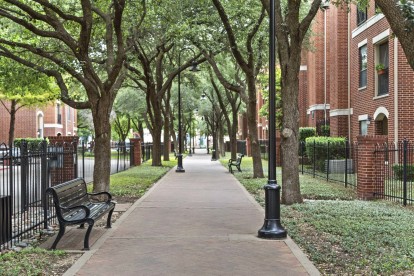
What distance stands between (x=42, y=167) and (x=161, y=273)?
13.8 feet

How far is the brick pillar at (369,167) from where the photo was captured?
13125 millimetres

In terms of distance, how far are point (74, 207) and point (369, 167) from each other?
8.34 m

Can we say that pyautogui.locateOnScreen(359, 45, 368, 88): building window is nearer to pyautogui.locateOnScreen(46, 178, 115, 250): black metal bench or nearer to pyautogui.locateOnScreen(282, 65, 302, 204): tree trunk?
pyautogui.locateOnScreen(282, 65, 302, 204): tree trunk

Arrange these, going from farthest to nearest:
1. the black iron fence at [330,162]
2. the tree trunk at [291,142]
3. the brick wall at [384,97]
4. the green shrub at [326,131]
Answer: the green shrub at [326,131] → the black iron fence at [330,162] → the brick wall at [384,97] → the tree trunk at [291,142]

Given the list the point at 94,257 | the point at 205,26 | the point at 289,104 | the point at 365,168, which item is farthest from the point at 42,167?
the point at 205,26

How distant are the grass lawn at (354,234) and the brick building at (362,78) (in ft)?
25.3

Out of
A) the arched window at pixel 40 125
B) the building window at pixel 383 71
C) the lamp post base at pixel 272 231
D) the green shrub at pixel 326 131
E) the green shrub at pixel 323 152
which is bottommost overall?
the lamp post base at pixel 272 231

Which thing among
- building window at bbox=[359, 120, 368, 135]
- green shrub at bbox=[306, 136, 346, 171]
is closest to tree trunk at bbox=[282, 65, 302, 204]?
green shrub at bbox=[306, 136, 346, 171]

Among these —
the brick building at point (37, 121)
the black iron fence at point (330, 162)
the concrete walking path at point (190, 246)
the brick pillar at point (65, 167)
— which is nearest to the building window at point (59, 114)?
the brick building at point (37, 121)

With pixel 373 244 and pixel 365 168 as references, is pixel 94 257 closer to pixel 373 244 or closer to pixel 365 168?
pixel 373 244

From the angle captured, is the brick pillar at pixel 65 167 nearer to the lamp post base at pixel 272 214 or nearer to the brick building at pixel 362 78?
the lamp post base at pixel 272 214

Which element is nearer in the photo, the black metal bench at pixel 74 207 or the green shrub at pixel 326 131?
the black metal bench at pixel 74 207

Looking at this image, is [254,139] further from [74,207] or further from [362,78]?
[74,207]

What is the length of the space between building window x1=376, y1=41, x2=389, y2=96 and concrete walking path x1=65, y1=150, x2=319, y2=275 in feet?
36.5
